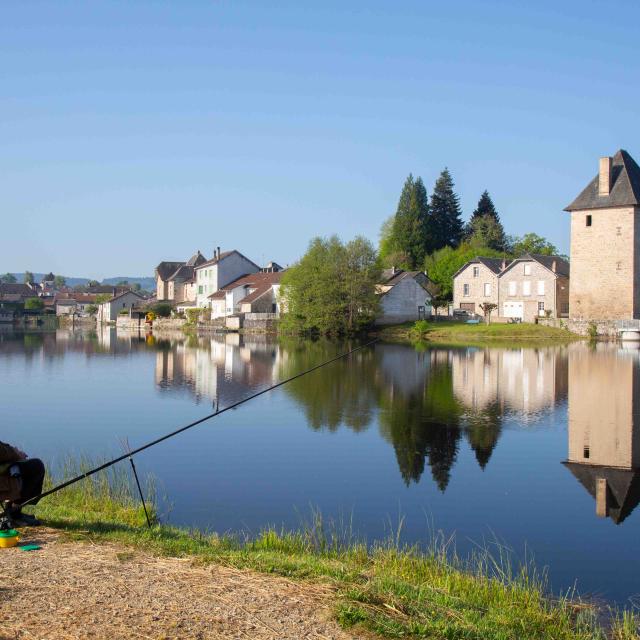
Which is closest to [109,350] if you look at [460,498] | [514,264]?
[514,264]

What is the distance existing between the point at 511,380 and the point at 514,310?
33022 millimetres

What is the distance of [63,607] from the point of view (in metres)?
4.73

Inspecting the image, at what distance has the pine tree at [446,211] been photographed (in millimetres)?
80312

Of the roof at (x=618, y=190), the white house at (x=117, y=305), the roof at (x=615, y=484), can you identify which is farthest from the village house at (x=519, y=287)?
the white house at (x=117, y=305)

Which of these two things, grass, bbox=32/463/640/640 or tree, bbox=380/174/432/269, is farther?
tree, bbox=380/174/432/269

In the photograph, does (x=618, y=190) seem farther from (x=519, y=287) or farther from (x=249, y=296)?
(x=249, y=296)

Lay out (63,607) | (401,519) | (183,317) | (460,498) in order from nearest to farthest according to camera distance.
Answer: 1. (63,607)
2. (401,519)
3. (460,498)
4. (183,317)

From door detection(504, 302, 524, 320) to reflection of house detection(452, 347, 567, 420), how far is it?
65.8ft

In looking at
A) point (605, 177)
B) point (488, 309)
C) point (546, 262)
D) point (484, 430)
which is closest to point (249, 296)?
point (488, 309)

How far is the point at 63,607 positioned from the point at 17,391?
1952 centimetres

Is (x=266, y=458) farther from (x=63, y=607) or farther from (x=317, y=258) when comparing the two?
(x=317, y=258)

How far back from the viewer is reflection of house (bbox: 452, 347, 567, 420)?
67.2ft

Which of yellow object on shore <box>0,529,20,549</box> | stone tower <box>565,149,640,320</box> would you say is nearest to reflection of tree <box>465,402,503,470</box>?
yellow object on shore <box>0,529,20,549</box>

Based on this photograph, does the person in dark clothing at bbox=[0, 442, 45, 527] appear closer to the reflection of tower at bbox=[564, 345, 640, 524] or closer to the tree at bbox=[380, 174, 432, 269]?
the reflection of tower at bbox=[564, 345, 640, 524]
